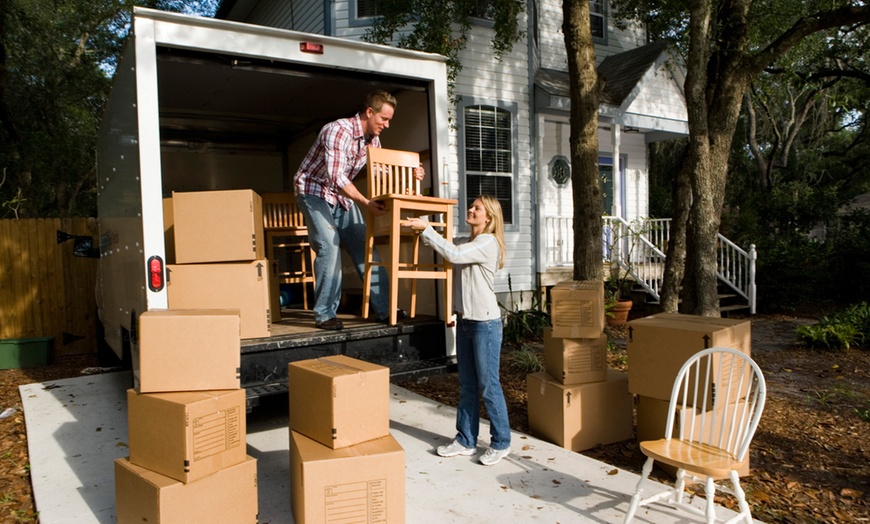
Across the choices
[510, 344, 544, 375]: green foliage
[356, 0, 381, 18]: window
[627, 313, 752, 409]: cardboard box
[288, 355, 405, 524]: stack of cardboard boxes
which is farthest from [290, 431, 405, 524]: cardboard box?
[356, 0, 381, 18]: window

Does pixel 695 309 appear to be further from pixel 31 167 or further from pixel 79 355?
pixel 31 167

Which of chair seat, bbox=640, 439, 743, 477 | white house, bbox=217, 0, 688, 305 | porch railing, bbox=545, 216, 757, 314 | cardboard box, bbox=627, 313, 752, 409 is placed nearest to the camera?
chair seat, bbox=640, 439, 743, 477

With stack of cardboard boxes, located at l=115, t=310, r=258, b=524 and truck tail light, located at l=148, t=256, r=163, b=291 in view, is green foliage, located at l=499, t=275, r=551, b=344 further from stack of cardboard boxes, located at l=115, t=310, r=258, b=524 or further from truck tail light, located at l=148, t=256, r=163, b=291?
stack of cardboard boxes, located at l=115, t=310, r=258, b=524

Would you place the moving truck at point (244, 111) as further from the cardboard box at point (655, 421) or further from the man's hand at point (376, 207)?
the cardboard box at point (655, 421)

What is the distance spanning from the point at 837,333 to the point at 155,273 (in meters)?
7.41

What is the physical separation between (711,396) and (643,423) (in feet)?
2.26

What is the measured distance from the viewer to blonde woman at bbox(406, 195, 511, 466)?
140 inches

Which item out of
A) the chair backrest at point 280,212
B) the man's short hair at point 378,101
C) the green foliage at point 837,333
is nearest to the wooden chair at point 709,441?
the man's short hair at point 378,101

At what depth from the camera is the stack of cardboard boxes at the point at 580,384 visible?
4.02m

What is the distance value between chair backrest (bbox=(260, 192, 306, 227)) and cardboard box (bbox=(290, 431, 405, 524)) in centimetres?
384

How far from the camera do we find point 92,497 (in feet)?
10.8

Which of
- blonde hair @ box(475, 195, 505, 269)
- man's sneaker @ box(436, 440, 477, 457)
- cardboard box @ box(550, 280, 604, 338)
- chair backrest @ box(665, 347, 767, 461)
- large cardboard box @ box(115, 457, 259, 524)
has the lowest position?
man's sneaker @ box(436, 440, 477, 457)

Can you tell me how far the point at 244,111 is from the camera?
6879 millimetres

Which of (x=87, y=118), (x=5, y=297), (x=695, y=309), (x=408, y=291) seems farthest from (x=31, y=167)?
(x=695, y=309)
